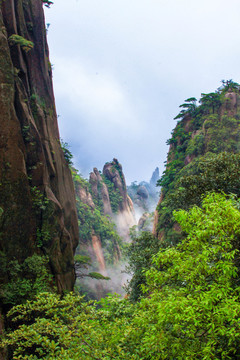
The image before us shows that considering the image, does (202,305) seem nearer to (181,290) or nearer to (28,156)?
(181,290)

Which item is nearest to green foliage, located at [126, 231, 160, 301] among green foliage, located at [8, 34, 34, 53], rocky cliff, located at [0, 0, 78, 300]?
rocky cliff, located at [0, 0, 78, 300]

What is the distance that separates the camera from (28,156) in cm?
1245

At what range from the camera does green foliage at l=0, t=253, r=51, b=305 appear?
933cm

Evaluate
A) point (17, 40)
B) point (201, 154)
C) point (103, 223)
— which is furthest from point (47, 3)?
point (103, 223)

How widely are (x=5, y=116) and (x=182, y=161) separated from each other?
2192 cm

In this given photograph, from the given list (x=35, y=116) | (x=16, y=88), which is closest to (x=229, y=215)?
(x=16, y=88)

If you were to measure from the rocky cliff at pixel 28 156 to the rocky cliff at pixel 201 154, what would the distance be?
8.20 meters

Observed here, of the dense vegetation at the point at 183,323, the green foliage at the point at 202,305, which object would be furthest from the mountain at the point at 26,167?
the green foliage at the point at 202,305

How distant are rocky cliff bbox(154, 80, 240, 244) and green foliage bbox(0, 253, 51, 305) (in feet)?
29.8

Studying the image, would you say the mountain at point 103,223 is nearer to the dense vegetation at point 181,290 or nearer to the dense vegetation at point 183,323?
the dense vegetation at point 181,290

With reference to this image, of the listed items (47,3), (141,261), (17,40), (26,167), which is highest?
(47,3)

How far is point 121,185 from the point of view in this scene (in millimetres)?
60656

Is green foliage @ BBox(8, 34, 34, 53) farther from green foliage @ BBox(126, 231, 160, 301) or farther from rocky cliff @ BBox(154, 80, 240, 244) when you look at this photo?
green foliage @ BBox(126, 231, 160, 301)

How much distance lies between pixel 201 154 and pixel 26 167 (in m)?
19.5
